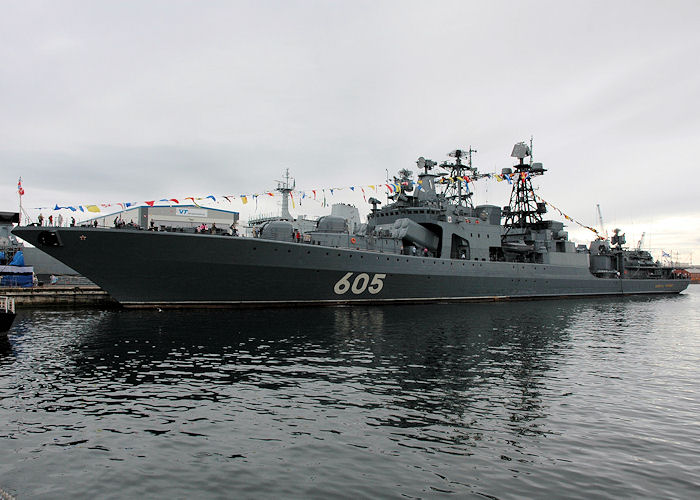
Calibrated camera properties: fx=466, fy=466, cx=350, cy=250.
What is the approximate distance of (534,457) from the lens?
6801 mm

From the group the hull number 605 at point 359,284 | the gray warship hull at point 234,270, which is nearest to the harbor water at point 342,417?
the gray warship hull at point 234,270

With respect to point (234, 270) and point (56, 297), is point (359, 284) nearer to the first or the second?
point (234, 270)

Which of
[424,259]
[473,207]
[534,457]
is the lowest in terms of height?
[534,457]

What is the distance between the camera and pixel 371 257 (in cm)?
2756

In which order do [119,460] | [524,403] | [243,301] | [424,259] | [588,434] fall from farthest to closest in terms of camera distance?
[424,259]
[243,301]
[524,403]
[588,434]
[119,460]

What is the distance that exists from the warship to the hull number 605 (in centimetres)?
7

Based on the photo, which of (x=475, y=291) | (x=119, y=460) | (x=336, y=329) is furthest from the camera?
(x=475, y=291)

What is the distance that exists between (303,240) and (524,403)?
18.3m

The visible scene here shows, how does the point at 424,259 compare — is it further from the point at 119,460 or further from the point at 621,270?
the point at 621,270

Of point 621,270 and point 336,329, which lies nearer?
point 336,329

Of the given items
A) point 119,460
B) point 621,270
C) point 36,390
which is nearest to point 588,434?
point 119,460

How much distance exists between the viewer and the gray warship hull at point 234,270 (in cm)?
2209

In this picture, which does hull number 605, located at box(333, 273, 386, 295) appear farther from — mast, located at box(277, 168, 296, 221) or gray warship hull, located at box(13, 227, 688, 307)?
mast, located at box(277, 168, 296, 221)

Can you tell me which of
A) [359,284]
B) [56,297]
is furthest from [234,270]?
[56,297]
